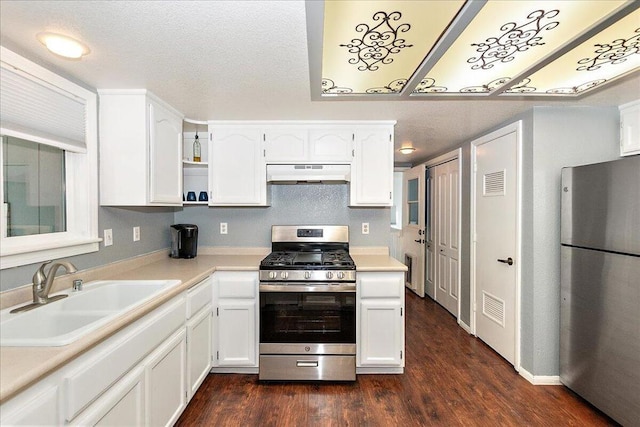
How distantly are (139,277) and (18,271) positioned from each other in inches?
24.8

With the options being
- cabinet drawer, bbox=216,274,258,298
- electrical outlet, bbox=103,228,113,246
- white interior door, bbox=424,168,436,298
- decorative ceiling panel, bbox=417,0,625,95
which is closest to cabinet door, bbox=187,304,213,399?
cabinet drawer, bbox=216,274,258,298

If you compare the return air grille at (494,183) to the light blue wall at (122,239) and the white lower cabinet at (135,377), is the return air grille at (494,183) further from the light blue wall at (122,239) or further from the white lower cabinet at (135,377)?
the light blue wall at (122,239)

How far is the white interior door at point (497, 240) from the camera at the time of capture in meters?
2.67

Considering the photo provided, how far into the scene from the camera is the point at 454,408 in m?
2.15

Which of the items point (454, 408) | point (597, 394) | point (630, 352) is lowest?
point (454, 408)

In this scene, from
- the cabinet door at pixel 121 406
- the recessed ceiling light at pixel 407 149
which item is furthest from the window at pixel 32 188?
the recessed ceiling light at pixel 407 149

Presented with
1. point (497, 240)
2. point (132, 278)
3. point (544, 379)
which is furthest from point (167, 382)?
point (497, 240)

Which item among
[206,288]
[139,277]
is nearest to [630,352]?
[206,288]

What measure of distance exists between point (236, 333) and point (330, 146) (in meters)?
1.79

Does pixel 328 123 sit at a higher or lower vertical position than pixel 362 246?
higher

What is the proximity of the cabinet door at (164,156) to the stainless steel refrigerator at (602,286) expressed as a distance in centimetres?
304

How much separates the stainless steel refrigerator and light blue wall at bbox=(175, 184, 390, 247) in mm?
1477

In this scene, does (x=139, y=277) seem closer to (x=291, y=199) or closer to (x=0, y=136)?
(x=0, y=136)

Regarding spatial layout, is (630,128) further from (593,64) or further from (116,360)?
(116,360)
